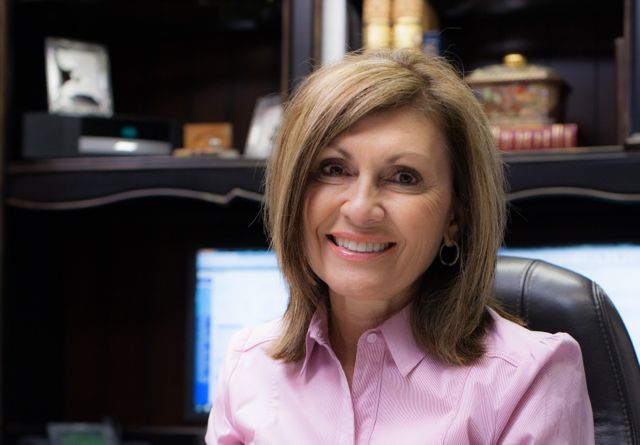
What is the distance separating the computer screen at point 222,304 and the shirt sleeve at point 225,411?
1037 millimetres

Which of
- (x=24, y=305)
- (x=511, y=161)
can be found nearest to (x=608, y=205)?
(x=511, y=161)

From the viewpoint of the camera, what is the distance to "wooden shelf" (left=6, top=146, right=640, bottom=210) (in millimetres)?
1947

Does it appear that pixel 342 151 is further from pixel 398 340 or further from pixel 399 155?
pixel 398 340

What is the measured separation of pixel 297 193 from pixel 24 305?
57.7 inches

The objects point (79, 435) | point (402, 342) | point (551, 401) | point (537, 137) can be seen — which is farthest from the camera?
point (79, 435)

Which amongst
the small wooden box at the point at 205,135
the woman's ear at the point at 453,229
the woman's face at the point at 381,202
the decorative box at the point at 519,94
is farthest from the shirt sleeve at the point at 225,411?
the small wooden box at the point at 205,135

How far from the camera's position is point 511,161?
6.55 feet

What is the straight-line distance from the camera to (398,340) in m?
1.15

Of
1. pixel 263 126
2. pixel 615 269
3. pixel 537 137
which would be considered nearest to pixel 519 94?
pixel 537 137

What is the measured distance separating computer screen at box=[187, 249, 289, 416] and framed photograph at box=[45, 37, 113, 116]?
18.4 inches

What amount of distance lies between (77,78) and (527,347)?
165 centimetres

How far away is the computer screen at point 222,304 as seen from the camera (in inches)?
93.6

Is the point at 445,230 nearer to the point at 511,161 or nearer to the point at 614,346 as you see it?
the point at 614,346

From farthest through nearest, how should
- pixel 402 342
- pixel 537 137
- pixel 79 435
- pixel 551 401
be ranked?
pixel 79 435, pixel 537 137, pixel 402 342, pixel 551 401
